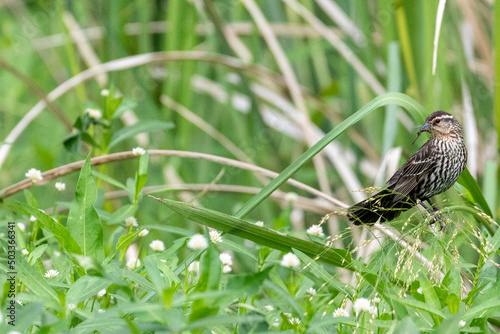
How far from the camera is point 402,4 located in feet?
8.67

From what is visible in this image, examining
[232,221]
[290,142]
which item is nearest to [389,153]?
[232,221]

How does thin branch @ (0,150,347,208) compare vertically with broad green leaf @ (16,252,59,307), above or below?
above

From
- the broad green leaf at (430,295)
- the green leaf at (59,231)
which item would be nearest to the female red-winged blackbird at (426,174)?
the broad green leaf at (430,295)

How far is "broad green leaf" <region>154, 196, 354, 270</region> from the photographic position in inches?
53.2

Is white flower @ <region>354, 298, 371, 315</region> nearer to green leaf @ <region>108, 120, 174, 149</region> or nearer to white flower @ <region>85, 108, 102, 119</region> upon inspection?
green leaf @ <region>108, 120, 174, 149</region>

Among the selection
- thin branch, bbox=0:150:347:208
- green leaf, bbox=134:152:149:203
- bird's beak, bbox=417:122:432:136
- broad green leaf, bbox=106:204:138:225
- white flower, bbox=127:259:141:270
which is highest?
thin branch, bbox=0:150:347:208

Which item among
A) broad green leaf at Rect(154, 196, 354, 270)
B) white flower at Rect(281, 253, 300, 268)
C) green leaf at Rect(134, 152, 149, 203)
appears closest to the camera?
broad green leaf at Rect(154, 196, 354, 270)

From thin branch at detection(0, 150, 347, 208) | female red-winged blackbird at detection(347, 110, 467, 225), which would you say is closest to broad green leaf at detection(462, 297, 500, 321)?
female red-winged blackbird at detection(347, 110, 467, 225)

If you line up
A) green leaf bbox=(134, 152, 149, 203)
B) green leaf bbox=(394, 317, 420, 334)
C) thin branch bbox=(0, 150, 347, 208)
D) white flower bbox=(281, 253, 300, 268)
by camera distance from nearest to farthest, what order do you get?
green leaf bbox=(394, 317, 420, 334) → white flower bbox=(281, 253, 300, 268) → green leaf bbox=(134, 152, 149, 203) → thin branch bbox=(0, 150, 347, 208)

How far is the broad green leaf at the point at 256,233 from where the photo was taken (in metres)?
1.35

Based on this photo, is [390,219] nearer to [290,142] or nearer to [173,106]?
[173,106]

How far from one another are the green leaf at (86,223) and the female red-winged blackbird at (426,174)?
0.60m

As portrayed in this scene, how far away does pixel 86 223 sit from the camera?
1431 millimetres

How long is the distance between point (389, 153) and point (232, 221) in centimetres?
99
